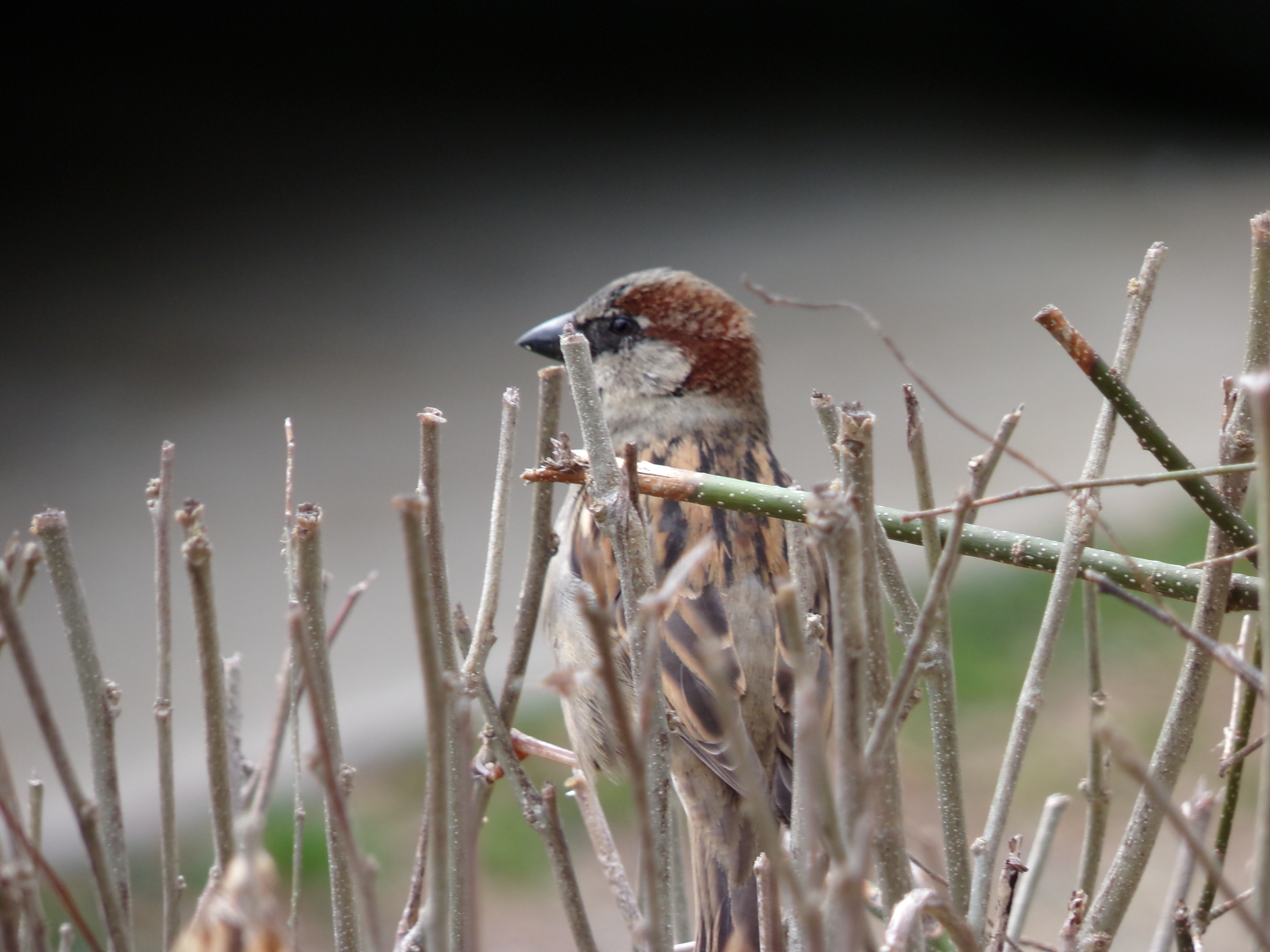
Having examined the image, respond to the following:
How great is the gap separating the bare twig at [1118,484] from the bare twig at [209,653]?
37 centimetres

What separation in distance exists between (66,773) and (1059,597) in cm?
57

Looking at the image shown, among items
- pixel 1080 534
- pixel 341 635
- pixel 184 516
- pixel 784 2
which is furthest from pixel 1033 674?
pixel 784 2

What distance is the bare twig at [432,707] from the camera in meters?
0.50

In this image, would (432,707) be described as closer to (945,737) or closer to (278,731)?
(278,731)

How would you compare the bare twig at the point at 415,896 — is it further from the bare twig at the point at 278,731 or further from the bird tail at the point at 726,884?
the bird tail at the point at 726,884

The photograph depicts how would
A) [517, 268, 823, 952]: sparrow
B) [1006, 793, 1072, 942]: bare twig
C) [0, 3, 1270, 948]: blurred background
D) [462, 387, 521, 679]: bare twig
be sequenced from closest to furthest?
[462, 387, 521, 679]: bare twig → [1006, 793, 1072, 942]: bare twig → [517, 268, 823, 952]: sparrow → [0, 3, 1270, 948]: blurred background

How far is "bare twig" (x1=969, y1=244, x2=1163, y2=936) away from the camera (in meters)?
0.76

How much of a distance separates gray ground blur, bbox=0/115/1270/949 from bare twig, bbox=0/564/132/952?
2470 mm

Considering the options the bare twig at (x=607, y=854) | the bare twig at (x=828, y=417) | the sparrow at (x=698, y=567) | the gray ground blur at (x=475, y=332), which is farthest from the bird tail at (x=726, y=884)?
the gray ground blur at (x=475, y=332)

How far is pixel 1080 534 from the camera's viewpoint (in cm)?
75

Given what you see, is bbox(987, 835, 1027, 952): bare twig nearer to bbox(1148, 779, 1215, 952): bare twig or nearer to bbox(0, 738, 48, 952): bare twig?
bbox(1148, 779, 1215, 952): bare twig

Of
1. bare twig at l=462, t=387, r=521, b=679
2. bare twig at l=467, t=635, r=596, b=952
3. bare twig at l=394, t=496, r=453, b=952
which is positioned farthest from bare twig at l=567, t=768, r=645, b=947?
bare twig at l=394, t=496, r=453, b=952

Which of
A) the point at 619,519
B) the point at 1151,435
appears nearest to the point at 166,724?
the point at 619,519

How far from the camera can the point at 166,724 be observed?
0.77m
